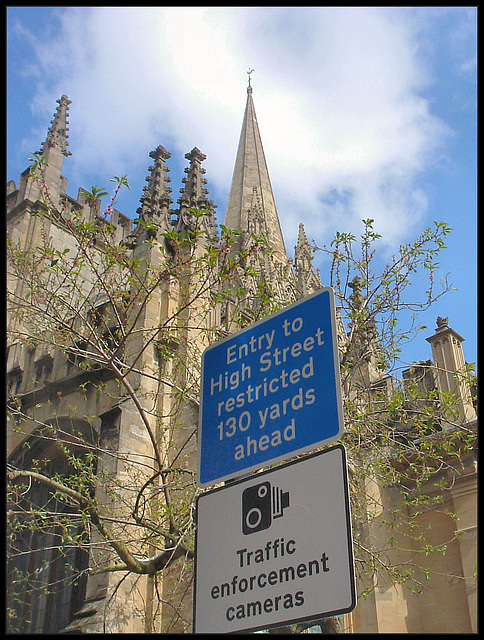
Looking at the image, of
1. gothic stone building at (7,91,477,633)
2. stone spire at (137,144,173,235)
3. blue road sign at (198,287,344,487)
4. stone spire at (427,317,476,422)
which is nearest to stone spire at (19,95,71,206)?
gothic stone building at (7,91,477,633)

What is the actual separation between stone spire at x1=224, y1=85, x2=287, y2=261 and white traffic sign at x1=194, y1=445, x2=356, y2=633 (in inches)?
989

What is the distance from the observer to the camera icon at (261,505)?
2.97 metres

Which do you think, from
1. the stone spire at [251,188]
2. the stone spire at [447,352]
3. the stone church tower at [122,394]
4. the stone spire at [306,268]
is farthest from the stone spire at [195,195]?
the stone spire at [251,188]

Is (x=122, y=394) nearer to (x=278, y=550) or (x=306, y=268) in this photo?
(x=278, y=550)

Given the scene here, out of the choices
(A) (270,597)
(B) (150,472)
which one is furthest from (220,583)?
(B) (150,472)

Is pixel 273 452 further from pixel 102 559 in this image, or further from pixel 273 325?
pixel 102 559

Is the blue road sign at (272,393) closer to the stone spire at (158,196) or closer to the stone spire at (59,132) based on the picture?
the stone spire at (158,196)

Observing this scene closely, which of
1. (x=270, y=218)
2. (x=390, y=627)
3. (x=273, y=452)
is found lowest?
(x=390, y=627)

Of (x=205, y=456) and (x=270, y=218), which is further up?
(x=270, y=218)

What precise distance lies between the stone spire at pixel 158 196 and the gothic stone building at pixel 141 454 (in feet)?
0.11

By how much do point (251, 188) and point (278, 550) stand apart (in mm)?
31125

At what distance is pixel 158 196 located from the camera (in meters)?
16.1

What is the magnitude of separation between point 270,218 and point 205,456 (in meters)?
28.6

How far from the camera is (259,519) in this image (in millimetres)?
3010
